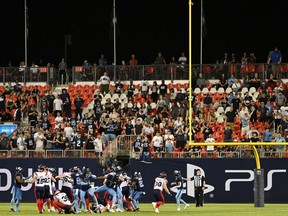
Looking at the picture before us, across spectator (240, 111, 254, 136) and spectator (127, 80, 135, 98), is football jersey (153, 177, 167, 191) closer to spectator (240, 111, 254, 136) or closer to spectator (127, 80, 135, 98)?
spectator (240, 111, 254, 136)

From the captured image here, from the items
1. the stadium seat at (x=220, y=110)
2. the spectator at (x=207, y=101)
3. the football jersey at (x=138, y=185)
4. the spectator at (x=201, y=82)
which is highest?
the spectator at (x=201, y=82)

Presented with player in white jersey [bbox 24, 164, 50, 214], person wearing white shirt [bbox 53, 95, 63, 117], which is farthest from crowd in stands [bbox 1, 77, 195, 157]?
Answer: player in white jersey [bbox 24, 164, 50, 214]

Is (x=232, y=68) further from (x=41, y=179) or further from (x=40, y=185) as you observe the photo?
(x=40, y=185)

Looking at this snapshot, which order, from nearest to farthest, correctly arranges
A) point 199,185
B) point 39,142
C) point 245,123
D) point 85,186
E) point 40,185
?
point 85,186
point 40,185
point 199,185
point 245,123
point 39,142

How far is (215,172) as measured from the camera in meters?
37.4

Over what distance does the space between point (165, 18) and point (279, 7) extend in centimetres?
499

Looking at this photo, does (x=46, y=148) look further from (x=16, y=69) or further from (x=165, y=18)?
(x=165, y=18)

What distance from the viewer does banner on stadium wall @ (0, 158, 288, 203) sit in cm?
3697

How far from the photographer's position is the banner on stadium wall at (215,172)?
121ft

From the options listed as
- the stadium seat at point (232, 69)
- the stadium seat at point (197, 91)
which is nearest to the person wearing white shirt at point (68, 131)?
the stadium seat at point (197, 91)

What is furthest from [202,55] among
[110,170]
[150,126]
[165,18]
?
[110,170]

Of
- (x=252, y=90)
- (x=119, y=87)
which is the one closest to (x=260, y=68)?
(x=252, y=90)

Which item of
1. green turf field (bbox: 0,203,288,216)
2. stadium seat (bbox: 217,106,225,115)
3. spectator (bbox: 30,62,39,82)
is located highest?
spectator (bbox: 30,62,39,82)

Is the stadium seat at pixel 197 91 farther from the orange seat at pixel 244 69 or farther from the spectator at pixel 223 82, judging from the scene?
the orange seat at pixel 244 69
